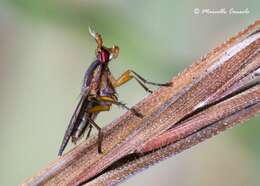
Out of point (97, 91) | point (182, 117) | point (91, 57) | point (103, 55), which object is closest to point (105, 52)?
point (103, 55)

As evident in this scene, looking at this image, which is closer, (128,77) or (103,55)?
(128,77)

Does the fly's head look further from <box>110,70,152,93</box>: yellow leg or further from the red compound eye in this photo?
<box>110,70,152,93</box>: yellow leg

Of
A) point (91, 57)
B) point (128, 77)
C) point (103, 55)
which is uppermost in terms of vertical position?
point (91, 57)

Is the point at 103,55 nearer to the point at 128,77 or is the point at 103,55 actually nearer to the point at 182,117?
the point at 128,77

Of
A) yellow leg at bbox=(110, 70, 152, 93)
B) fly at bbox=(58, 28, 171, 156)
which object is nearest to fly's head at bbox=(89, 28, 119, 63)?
fly at bbox=(58, 28, 171, 156)

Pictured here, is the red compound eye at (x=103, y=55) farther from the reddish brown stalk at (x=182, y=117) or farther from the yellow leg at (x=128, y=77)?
the reddish brown stalk at (x=182, y=117)
